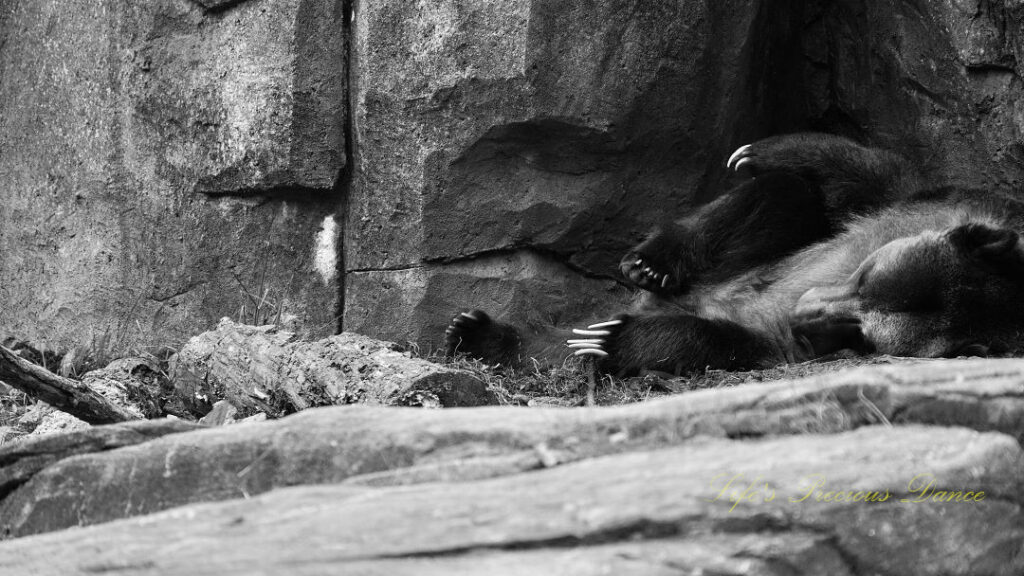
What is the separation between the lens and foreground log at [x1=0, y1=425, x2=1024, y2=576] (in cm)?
186

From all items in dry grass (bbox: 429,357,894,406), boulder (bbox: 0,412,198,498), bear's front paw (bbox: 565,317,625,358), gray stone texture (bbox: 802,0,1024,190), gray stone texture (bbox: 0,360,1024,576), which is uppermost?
gray stone texture (bbox: 802,0,1024,190)

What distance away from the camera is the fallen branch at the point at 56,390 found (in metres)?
3.54

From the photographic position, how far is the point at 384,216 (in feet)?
19.6

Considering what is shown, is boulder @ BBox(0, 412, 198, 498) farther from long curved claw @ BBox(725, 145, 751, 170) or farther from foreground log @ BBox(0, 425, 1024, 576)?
long curved claw @ BBox(725, 145, 751, 170)

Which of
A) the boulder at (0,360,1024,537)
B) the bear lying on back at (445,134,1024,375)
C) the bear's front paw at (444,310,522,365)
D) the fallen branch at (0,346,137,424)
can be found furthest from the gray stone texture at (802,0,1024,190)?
the fallen branch at (0,346,137,424)

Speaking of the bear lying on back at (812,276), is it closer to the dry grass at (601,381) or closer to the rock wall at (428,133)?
the dry grass at (601,381)

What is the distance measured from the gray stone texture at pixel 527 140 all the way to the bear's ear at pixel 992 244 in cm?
159

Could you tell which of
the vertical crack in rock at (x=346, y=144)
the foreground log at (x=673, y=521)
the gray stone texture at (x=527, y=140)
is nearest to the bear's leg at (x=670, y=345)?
the gray stone texture at (x=527, y=140)

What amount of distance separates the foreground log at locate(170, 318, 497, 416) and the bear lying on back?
3.35 ft

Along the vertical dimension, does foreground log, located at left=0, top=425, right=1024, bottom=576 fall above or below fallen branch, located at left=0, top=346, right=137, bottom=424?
above

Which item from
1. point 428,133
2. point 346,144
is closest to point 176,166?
point 346,144

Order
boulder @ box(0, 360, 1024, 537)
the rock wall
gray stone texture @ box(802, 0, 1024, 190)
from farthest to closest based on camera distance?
1. the rock wall
2. gray stone texture @ box(802, 0, 1024, 190)
3. boulder @ box(0, 360, 1024, 537)

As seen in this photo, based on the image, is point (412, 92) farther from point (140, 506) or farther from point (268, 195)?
point (140, 506)

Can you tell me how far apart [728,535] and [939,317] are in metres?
3.37
